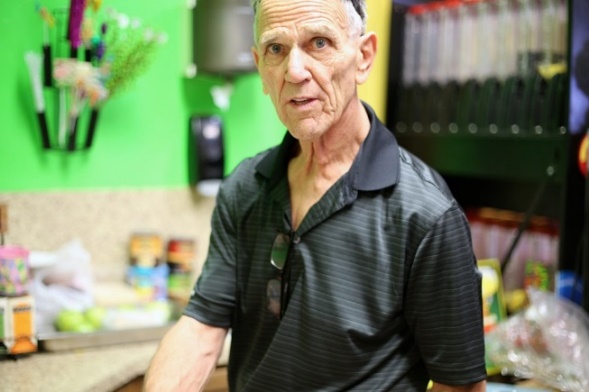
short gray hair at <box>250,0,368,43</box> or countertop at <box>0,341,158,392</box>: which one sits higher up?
short gray hair at <box>250,0,368,43</box>

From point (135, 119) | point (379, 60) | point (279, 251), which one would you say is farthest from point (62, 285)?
point (379, 60)

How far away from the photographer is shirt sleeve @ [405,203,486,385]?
1121 millimetres

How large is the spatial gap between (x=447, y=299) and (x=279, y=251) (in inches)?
11.5

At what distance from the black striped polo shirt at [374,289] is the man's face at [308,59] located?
11 cm

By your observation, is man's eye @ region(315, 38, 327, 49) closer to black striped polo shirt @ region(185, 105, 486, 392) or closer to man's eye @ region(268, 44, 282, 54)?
man's eye @ region(268, 44, 282, 54)

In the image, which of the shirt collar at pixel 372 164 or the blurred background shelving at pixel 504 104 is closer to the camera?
the shirt collar at pixel 372 164

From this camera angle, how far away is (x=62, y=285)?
79.0 inches

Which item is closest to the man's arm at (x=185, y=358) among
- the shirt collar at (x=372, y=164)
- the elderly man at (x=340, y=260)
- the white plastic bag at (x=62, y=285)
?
the elderly man at (x=340, y=260)

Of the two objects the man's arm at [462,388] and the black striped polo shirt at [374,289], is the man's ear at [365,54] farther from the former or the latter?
the man's arm at [462,388]

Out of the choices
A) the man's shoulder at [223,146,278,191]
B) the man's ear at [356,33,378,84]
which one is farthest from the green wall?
the man's ear at [356,33,378,84]

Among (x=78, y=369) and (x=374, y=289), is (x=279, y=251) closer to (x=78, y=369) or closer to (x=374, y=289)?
(x=374, y=289)

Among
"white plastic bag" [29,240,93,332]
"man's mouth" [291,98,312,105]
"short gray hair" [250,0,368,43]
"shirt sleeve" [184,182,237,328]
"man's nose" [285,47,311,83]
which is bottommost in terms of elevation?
"white plastic bag" [29,240,93,332]

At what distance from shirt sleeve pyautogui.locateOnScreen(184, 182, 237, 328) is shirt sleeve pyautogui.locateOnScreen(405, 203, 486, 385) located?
340 millimetres

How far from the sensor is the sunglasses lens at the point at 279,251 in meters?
1.25
